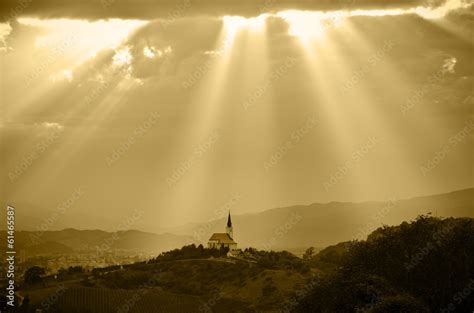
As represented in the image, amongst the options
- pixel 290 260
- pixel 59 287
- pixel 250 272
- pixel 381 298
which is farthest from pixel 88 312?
pixel 381 298

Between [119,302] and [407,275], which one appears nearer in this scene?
[407,275]

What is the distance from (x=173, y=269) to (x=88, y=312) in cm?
4889

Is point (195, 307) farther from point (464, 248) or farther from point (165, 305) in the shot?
point (464, 248)

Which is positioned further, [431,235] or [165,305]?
[165,305]

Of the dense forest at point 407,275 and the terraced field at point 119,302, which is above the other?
the terraced field at point 119,302

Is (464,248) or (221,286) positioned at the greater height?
(221,286)

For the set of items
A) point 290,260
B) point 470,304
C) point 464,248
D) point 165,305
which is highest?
point 290,260

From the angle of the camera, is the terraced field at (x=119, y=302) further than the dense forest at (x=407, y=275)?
Yes

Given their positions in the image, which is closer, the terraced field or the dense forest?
the dense forest

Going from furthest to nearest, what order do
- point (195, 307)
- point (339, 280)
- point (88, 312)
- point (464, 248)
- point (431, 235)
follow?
point (195, 307)
point (88, 312)
point (431, 235)
point (464, 248)
point (339, 280)

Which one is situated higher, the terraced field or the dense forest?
the terraced field

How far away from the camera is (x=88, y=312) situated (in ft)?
418

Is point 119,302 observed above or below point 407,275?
above

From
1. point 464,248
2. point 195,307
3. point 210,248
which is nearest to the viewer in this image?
point 464,248
